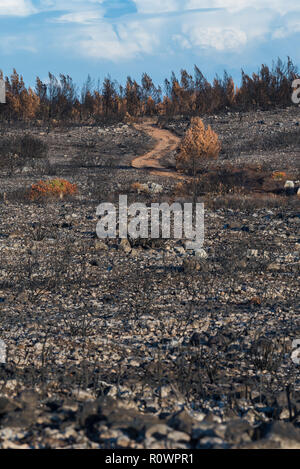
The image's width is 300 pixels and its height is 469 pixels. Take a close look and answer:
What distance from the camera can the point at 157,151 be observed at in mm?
23047

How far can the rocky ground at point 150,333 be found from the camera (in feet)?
8.54

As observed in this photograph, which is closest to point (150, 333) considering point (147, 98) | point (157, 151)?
point (157, 151)

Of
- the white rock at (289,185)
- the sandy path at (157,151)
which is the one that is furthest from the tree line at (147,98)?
the white rock at (289,185)

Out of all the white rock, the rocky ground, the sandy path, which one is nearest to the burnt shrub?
the sandy path

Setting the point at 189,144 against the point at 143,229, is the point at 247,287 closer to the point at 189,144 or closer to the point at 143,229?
the point at 143,229

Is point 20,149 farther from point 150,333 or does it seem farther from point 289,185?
point 150,333

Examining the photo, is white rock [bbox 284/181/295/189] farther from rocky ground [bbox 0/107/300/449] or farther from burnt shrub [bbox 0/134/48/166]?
burnt shrub [bbox 0/134/48/166]

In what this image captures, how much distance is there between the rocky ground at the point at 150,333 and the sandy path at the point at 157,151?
6897 mm

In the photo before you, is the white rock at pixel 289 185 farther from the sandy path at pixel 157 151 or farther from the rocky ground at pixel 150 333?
the sandy path at pixel 157 151

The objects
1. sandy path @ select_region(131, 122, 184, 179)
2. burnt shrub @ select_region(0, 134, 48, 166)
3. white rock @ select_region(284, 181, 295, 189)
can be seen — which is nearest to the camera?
white rock @ select_region(284, 181, 295, 189)

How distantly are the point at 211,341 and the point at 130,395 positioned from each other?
142cm

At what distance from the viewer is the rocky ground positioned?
2.60 meters

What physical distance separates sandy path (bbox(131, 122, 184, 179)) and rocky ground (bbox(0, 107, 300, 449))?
690cm
